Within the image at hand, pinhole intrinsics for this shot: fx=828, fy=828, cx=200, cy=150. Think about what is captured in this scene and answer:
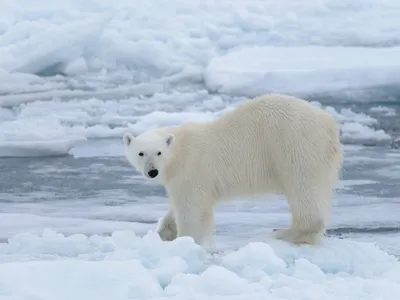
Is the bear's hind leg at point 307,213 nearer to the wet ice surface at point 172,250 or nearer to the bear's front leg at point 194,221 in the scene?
the wet ice surface at point 172,250

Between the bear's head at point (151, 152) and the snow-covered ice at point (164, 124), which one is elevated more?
the bear's head at point (151, 152)

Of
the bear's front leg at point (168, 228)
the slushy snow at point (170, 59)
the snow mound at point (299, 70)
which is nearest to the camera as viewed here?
the bear's front leg at point (168, 228)

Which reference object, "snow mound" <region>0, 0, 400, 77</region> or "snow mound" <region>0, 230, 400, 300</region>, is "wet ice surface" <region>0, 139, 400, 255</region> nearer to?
"snow mound" <region>0, 230, 400, 300</region>

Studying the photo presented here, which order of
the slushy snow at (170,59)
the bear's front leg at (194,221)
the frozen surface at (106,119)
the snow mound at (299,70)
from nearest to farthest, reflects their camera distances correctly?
the bear's front leg at (194,221) → the frozen surface at (106,119) → the slushy snow at (170,59) → the snow mound at (299,70)

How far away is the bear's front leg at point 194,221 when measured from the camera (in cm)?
332

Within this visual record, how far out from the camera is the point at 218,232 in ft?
14.3

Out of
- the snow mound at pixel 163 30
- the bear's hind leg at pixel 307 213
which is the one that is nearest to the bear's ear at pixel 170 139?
the bear's hind leg at pixel 307 213

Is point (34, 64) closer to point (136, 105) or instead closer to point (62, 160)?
point (136, 105)

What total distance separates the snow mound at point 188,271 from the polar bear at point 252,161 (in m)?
0.19

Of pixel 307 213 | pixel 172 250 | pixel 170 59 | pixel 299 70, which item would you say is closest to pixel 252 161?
pixel 307 213

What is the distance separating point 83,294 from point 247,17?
30.4 ft

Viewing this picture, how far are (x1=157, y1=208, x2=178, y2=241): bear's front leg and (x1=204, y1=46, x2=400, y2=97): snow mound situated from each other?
5971mm

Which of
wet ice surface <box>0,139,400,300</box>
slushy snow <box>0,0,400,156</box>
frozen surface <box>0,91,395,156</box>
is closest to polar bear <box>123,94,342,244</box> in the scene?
wet ice surface <box>0,139,400,300</box>

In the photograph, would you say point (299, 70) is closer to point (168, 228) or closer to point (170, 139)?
point (168, 228)
